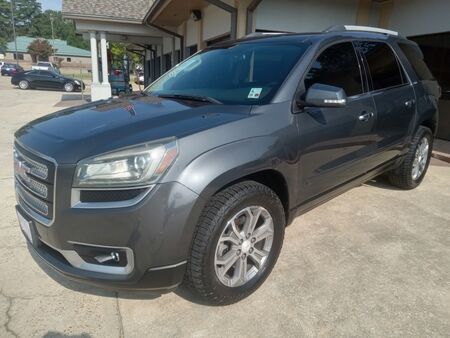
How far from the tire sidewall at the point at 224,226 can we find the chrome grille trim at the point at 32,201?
40.1 inches

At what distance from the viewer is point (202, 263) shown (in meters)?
2.29

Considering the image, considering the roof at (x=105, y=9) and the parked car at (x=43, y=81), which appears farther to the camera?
the parked car at (x=43, y=81)

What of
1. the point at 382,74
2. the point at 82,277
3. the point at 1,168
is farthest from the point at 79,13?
the point at 82,277

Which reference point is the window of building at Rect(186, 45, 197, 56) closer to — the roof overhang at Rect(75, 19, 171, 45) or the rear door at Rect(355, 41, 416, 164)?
the roof overhang at Rect(75, 19, 171, 45)

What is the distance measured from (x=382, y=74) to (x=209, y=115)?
2.36 metres

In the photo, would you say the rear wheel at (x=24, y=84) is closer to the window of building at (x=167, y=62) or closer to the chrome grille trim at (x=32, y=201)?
the window of building at (x=167, y=62)

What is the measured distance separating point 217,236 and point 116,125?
951mm

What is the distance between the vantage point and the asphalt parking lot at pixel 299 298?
2407 millimetres

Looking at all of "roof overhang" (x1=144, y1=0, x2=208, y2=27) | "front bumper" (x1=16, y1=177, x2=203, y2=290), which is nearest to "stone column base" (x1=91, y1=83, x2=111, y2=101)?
"roof overhang" (x1=144, y1=0, x2=208, y2=27)

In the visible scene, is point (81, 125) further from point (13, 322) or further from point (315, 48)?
Answer: point (315, 48)

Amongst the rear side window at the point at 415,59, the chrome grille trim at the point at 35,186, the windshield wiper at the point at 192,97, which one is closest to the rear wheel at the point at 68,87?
the rear side window at the point at 415,59

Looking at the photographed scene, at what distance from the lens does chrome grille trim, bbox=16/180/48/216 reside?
227 centimetres

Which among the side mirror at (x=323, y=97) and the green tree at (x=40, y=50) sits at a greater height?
the green tree at (x=40, y=50)

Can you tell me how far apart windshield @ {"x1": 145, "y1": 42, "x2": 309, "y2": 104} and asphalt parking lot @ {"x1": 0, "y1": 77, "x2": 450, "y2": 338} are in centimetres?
145
